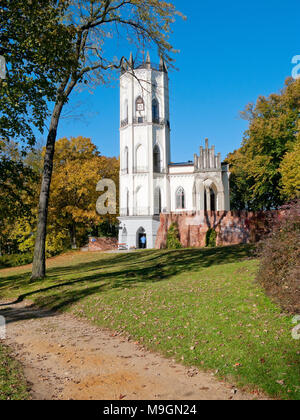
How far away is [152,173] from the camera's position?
128ft

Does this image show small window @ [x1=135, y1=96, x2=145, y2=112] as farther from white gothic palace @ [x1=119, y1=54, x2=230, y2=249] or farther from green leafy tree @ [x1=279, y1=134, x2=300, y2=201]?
green leafy tree @ [x1=279, y1=134, x2=300, y2=201]

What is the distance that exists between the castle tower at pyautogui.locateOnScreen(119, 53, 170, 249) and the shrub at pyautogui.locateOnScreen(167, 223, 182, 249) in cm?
1134

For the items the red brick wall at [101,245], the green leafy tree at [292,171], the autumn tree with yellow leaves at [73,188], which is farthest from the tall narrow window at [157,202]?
the green leafy tree at [292,171]

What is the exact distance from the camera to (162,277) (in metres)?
14.4

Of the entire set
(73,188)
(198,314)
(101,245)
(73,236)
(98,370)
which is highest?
(73,188)

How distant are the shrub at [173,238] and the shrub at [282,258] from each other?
16.6m

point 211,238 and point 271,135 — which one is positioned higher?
point 271,135

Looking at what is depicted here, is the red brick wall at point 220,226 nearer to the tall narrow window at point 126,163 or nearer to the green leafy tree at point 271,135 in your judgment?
the green leafy tree at point 271,135

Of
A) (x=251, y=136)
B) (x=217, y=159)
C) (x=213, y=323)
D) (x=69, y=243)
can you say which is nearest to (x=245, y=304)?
(x=213, y=323)

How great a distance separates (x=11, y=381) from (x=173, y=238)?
829 inches

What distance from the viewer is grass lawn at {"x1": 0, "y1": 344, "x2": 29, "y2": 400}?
5.18 m

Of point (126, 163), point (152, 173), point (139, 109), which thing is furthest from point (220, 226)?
point (139, 109)

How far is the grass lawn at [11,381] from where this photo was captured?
518cm

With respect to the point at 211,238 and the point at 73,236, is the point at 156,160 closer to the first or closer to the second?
the point at 73,236
